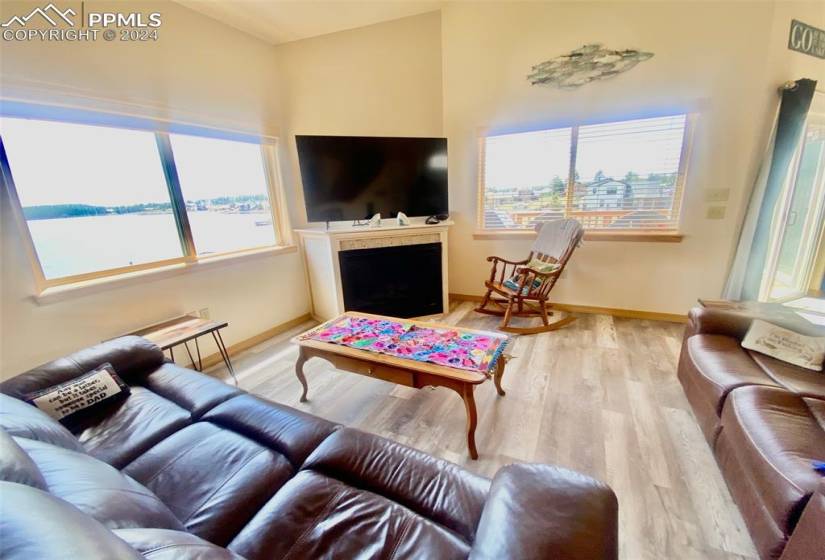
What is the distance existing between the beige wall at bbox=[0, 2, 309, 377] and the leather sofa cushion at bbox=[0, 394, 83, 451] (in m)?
0.95

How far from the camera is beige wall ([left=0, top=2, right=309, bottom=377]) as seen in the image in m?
1.74

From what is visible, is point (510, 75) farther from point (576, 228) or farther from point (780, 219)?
point (780, 219)

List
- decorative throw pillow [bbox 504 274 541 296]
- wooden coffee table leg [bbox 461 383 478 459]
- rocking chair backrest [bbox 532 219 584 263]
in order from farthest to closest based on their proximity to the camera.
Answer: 1. decorative throw pillow [bbox 504 274 541 296]
2. rocking chair backrest [bbox 532 219 584 263]
3. wooden coffee table leg [bbox 461 383 478 459]

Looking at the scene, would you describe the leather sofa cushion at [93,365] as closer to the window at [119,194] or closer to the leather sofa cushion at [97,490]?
the leather sofa cushion at [97,490]

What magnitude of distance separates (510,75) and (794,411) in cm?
313

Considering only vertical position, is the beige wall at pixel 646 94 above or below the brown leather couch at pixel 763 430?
above

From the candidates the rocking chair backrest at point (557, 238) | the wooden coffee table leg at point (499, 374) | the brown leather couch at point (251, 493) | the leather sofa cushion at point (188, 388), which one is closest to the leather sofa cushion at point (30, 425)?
the brown leather couch at point (251, 493)

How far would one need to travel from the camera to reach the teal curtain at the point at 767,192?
2.43 metres

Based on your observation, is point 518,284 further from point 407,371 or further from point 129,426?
point 129,426

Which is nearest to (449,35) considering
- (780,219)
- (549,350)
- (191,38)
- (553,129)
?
(553,129)

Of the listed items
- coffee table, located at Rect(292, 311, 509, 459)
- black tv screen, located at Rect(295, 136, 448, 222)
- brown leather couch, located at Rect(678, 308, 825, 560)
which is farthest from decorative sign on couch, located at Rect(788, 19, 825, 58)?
coffee table, located at Rect(292, 311, 509, 459)

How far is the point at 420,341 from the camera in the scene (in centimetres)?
188

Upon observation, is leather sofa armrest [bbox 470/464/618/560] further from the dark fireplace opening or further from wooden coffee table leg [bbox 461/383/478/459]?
the dark fireplace opening

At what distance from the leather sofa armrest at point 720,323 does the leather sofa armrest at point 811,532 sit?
104cm
